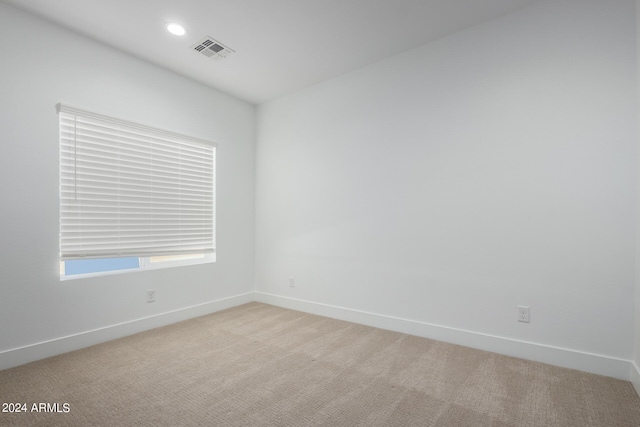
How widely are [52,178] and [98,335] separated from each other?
55.1 inches

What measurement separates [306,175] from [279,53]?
136 centimetres

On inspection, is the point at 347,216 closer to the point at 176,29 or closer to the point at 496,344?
the point at 496,344

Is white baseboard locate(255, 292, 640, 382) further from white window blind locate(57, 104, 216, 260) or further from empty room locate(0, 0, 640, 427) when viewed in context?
white window blind locate(57, 104, 216, 260)

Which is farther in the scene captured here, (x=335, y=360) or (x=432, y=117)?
(x=432, y=117)

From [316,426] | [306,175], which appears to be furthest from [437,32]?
[316,426]

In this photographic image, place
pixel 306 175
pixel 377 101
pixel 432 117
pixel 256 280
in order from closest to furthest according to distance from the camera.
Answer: pixel 432 117 < pixel 377 101 < pixel 306 175 < pixel 256 280

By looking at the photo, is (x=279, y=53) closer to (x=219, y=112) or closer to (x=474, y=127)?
(x=219, y=112)

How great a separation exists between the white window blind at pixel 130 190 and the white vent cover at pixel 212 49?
3.05 feet

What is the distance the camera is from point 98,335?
2709 millimetres

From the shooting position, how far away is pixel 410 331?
9.56 feet

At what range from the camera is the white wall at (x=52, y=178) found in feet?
7.54

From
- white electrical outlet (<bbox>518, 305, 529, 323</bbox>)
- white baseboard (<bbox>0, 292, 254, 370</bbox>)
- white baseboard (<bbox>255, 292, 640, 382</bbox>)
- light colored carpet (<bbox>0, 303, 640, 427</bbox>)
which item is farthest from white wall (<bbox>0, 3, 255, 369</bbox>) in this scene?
white electrical outlet (<bbox>518, 305, 529, 323</bbox>)

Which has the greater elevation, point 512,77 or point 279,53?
point 279,53

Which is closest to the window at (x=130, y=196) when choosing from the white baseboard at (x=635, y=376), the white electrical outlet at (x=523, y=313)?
the white electrical outlet at (x=523, y=313)
